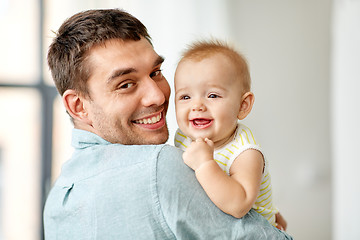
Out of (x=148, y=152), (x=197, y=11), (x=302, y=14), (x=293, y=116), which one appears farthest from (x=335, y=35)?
(x=148, y=152)

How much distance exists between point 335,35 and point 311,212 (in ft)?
4.58

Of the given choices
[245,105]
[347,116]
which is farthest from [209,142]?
[347,116]

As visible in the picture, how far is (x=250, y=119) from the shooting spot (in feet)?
11.4

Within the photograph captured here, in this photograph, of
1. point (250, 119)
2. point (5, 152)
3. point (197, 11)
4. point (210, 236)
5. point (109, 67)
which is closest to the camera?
point (210, 236)

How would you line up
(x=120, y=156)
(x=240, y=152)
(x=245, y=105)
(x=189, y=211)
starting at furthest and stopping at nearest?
(x=245, y=105)
(x=240, y=152)
(x=120, y=156)
(x=189, y=211)

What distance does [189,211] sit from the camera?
107 centimetres

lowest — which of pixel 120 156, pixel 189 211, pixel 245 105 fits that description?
pixel 189 211

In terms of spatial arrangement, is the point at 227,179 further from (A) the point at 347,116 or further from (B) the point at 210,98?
(A) the point at 347,116

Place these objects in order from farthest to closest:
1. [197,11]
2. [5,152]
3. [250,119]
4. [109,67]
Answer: [250,119] < [197,11] < [5,152] < [109,67]

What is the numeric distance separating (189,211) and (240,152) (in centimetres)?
29

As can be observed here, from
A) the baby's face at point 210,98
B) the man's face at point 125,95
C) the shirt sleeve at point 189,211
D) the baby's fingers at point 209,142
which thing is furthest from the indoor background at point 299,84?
the shirt sleeve at point 189,211

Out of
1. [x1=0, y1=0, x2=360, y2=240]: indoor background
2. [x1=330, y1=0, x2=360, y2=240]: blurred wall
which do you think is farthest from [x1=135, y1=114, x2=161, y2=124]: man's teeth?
[x1=330, y1=0, x2=360, y2=240]: blurred wall

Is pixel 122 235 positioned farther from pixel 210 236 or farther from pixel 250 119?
pixel 250 119

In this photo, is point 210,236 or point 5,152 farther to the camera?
point 5,152
